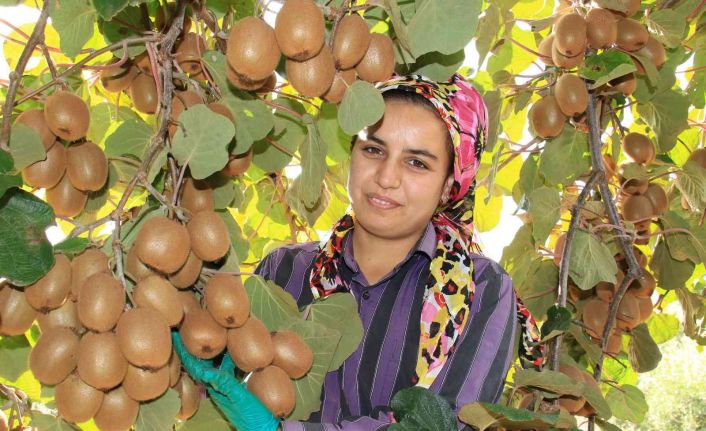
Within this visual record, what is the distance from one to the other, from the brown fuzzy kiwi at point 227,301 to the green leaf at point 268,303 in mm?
145

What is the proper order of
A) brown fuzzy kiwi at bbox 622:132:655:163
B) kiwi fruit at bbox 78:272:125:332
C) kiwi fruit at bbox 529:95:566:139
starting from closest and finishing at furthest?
kiwi fruit at bbox 78:272:125:332 → kiwi fruit at bbox 529:95:566:139 → brown fuzzy kiwi at bbox 622:132:655:163

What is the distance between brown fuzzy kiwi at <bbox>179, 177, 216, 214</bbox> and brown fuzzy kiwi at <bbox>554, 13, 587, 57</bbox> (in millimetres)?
961

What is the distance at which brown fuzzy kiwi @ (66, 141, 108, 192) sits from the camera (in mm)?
979

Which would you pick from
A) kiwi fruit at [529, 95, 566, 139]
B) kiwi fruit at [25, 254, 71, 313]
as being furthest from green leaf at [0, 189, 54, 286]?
kiwi fruit at [529, 95, 566, 139]

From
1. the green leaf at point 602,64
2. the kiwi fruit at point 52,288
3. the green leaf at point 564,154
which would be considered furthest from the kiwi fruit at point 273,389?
the green leaf at point 564,154

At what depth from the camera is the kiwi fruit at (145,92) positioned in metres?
1.17

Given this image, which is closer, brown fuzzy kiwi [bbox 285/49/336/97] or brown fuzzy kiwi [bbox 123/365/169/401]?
brown fuzzy kiwi [bbox 123/365/169/401]

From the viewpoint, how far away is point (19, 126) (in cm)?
87

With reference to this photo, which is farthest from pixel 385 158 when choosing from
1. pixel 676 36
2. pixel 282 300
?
pixel 676 36

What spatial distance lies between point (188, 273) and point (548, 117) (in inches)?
45.1

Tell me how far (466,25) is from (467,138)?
549mm

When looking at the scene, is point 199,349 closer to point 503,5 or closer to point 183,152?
point 183,152

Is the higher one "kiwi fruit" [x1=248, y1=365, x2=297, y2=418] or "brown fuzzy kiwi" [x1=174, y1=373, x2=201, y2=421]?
"kiwi fruit" [x1=248, y1=365, x2=297, y2=418]

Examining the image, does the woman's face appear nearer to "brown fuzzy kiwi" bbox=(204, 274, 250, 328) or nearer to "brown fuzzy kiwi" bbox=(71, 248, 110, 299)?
"brown fuzzy kiwi" bbox=(204, 274, 250, 328)
